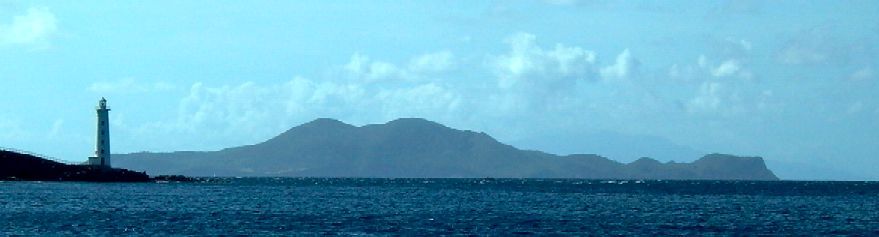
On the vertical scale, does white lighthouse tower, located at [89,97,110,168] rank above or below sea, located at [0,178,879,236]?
above

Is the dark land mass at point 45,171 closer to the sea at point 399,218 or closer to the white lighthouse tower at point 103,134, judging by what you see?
the white lighthouse tower at point 103,134

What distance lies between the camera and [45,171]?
592 feet

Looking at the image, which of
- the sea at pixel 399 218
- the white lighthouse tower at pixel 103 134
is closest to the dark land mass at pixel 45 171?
the white lighthouse tower at pixel 103 134

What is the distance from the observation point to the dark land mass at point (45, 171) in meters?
175

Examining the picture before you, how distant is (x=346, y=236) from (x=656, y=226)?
2248 cm

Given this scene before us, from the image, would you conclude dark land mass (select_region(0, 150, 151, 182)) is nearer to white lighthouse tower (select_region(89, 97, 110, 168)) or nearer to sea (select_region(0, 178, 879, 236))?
white lighthouse tower (select_region(89, 97, 110, 168))

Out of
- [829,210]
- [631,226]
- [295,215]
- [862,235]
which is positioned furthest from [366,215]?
[829,210]

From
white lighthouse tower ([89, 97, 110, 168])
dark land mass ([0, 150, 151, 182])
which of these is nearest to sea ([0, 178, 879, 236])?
white lighthouse tower ([89, 97, 110, 168])

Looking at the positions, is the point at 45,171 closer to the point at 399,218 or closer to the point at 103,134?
the point at 103,134

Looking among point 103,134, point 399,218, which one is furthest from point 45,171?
point 399,218

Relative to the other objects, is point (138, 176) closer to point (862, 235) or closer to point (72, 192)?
point (72, 192)

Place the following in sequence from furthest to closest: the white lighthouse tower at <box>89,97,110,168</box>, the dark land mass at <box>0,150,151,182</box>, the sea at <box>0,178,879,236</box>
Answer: the dark land mass at <box>0,150,151,182</box>, the white lighthouse tower at <box>89,97,110,168</box>, the sea at <box>0,178,879,236</box>

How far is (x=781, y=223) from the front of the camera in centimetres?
8906

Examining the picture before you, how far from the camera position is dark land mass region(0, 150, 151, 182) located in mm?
175250
